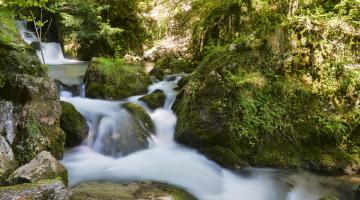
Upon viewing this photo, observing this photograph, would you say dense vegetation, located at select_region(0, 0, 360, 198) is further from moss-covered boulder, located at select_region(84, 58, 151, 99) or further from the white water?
the white water

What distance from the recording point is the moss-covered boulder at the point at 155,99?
25.2 feet

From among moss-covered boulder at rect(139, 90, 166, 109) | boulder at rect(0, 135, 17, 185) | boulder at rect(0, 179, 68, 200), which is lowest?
boulder at rect(0, 179, 68, 200)

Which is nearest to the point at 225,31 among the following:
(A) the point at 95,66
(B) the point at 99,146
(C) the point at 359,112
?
(A) the point at 95,66

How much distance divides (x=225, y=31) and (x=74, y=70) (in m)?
4.73

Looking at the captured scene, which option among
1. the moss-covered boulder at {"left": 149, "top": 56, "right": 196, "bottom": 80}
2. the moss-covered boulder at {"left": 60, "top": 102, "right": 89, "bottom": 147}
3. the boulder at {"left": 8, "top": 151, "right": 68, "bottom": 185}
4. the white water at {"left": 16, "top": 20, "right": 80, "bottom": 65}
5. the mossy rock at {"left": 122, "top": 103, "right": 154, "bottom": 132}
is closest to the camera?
the boulder at {"left": 8, "top": 151, "right": 68, "bottom": 185}

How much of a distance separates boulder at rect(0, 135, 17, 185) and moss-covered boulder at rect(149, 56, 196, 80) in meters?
5.32

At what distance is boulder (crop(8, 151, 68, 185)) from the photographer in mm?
3956

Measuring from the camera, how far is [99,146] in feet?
20.9

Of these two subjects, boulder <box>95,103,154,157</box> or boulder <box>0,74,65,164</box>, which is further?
boulder <box>95,103,154,157</box>

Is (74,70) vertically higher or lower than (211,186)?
higher

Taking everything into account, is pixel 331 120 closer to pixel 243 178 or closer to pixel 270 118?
pixel 270 118

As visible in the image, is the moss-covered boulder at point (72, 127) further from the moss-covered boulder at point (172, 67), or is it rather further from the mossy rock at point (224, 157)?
the moss-covered boulder at point (172, 67)

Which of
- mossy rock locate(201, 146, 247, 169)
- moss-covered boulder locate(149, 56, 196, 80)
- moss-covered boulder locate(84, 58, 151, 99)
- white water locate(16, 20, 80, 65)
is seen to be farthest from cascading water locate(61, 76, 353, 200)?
white water locate(16, 20, 80, 65)

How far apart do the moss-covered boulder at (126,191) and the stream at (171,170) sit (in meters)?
0.28
